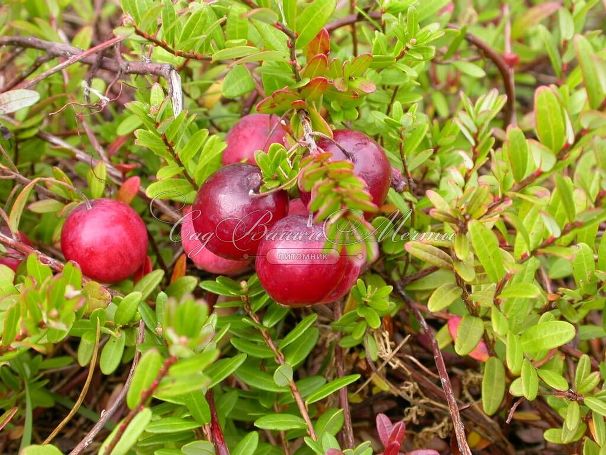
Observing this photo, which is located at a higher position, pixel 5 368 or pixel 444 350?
pixel 5 368

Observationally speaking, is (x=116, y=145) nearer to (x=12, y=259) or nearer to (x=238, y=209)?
(x=12, y=259)

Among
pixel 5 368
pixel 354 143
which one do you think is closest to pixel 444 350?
pixel 354 143

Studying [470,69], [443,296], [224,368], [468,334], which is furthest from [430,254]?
[470,69]

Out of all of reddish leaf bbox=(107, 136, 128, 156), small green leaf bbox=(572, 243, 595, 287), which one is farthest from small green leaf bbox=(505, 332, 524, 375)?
reddish leaf bbox=(107, 136, 128, 156)

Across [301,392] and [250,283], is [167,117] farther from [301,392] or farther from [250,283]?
[301,392]

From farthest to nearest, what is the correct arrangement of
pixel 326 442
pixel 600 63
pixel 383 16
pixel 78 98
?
pixel 78 98
pixel 383 16
pixel 326 442
pixel 600 63

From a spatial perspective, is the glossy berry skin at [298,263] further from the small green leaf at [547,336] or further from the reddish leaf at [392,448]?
the small green leaf at [547,336]

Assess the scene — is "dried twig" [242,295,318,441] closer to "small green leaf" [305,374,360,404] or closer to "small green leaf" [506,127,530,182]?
"small green leaf" [305,374,360,404]

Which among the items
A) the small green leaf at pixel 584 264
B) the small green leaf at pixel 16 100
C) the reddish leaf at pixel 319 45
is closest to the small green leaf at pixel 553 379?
the small green leaf at pixel 584 264
